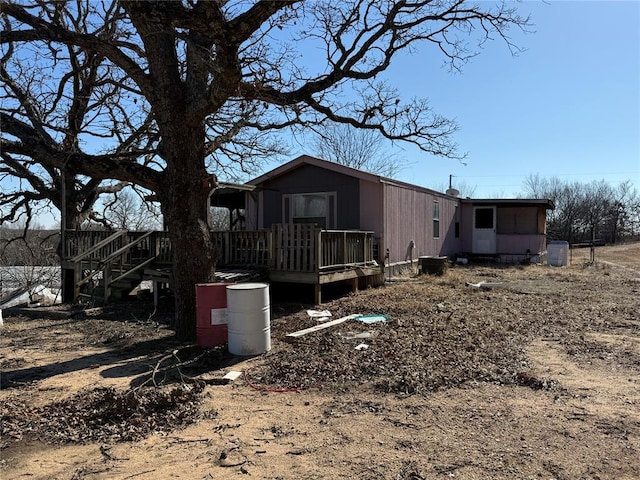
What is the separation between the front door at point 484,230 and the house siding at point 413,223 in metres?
1.95

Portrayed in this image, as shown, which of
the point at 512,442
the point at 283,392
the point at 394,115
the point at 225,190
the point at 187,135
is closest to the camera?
the point at 512,442

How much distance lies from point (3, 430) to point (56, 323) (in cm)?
562

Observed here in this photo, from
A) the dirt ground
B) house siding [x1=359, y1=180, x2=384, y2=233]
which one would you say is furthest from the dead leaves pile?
house siding [x1=359, y1=180, x2=384, y2=233]

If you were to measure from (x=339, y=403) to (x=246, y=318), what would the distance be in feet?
6.70

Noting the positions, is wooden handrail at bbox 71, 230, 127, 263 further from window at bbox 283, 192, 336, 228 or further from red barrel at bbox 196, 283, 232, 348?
red barrel at bbox 196, 283, 232, 348

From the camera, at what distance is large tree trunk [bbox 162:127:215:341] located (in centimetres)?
638

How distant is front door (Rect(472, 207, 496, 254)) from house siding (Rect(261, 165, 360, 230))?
379 inches

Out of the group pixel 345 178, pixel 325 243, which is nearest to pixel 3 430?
pixel 325 243

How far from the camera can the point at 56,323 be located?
28.7 feet

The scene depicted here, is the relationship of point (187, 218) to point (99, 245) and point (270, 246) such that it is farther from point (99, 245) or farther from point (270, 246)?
point (99, 245)

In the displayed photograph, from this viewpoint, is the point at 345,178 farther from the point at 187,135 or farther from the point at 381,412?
the point at 381,412

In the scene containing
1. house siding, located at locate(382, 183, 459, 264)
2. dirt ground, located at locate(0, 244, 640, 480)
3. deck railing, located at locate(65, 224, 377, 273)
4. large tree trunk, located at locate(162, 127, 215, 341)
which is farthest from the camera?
house siding, located at locate(382, 183, 459, 264)

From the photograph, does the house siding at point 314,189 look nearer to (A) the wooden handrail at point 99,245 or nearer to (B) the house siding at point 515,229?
(A) the wooden handrail at point 99,245

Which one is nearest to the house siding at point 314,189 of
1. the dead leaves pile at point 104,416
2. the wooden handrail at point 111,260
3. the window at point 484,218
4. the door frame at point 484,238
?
the wooden handrail at point 111,260
